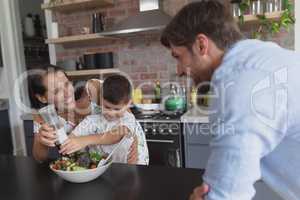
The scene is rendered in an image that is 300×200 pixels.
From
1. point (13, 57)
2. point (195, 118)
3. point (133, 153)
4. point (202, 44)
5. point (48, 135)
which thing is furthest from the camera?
point (13, 57)

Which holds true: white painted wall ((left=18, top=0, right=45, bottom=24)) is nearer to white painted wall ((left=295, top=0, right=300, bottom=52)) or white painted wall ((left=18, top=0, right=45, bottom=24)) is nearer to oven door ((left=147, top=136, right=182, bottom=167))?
oven door ((left=147, top=136, right=182, bottom=167))

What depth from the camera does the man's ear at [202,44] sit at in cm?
70

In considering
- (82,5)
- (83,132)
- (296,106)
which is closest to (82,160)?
(83,132)

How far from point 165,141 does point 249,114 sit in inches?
66.2

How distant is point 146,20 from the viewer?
8.04 ft

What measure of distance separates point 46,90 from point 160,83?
1483 mm

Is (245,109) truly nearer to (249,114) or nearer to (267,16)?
(249,114)

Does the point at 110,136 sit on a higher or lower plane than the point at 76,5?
lower

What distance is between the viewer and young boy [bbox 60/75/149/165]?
134cm

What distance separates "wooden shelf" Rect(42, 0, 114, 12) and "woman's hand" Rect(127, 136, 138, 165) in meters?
1.75

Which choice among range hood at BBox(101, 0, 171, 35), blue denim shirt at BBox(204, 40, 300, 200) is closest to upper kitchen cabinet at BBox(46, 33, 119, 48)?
range hood at BBox(101, 0, 171, 35)

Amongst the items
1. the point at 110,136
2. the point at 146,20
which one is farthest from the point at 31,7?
the point at 110,136

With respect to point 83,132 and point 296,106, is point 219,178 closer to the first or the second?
point 296,106

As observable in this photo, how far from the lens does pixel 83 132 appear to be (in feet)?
4.68
